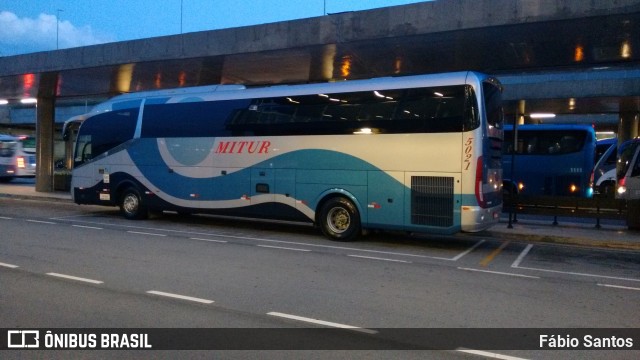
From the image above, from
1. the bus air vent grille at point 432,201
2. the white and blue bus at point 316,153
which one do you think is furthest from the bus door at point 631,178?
the bus air vent grille at point 432,201

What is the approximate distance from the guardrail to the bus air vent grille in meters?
4.70

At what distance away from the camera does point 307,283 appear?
7.82 meters

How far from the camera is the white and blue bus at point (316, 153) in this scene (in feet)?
35.1

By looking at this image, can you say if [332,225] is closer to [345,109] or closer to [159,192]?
[345,109]

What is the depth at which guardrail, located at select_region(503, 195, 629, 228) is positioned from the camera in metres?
14.7

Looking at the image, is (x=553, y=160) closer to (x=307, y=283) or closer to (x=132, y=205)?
(x=132, y=205)

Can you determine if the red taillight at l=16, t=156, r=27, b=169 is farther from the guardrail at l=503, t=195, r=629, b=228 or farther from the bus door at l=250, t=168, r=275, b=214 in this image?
the guardrail at l=503, t=195, r=629, b=228

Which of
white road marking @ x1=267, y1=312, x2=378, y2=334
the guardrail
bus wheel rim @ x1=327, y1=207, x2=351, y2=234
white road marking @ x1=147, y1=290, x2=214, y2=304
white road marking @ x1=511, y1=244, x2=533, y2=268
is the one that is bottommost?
white road marking @ x1=267, y1=312, x2=378, y2=334

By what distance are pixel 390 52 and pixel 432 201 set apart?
624 cm

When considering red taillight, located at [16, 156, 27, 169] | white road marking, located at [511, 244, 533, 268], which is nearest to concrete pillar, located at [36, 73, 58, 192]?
red taillight, located at [16, 156, 27, 169]

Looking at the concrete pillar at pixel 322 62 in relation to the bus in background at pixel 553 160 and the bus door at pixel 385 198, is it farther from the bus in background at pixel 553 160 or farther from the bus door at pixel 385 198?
the bus in background at pixel 553 160

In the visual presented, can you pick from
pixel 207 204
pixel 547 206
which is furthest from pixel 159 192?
pixel 547 206

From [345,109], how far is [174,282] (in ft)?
19.7

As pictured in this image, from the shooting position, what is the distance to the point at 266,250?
10.8 m
